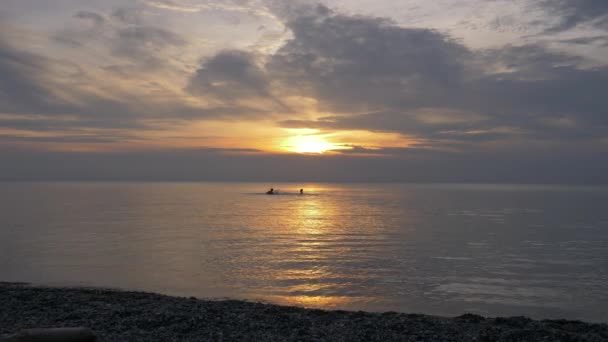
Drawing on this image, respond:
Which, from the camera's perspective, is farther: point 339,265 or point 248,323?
point 339,265

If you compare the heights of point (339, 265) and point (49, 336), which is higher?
point (49, 336)

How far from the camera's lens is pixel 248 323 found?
12.6 meters

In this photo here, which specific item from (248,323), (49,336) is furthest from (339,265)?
(49,336)

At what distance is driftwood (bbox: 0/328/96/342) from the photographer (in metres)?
9.70

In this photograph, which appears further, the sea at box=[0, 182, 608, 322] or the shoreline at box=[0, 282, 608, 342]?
the sea at box=[0, 182, 608, 322]

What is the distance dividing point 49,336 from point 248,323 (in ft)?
16.2

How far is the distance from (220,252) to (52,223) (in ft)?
83.8

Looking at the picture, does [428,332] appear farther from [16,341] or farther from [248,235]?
[248,235]

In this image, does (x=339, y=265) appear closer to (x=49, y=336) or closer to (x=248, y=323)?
(x=248, y=323)

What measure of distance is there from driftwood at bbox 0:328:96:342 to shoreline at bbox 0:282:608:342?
110 cm

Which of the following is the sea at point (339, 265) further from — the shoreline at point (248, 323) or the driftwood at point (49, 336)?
the driftwood at point (49, 336)

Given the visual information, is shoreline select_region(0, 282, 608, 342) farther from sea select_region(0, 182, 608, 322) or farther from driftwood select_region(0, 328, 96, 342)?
sea select_region(0, 182, 608, 322)

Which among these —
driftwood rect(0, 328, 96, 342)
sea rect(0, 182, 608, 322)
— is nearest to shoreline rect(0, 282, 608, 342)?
driftwood rect(0, 328, 96, 342)

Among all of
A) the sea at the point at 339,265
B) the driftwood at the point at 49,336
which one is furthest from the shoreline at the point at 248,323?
the sea at the point at 339,265
